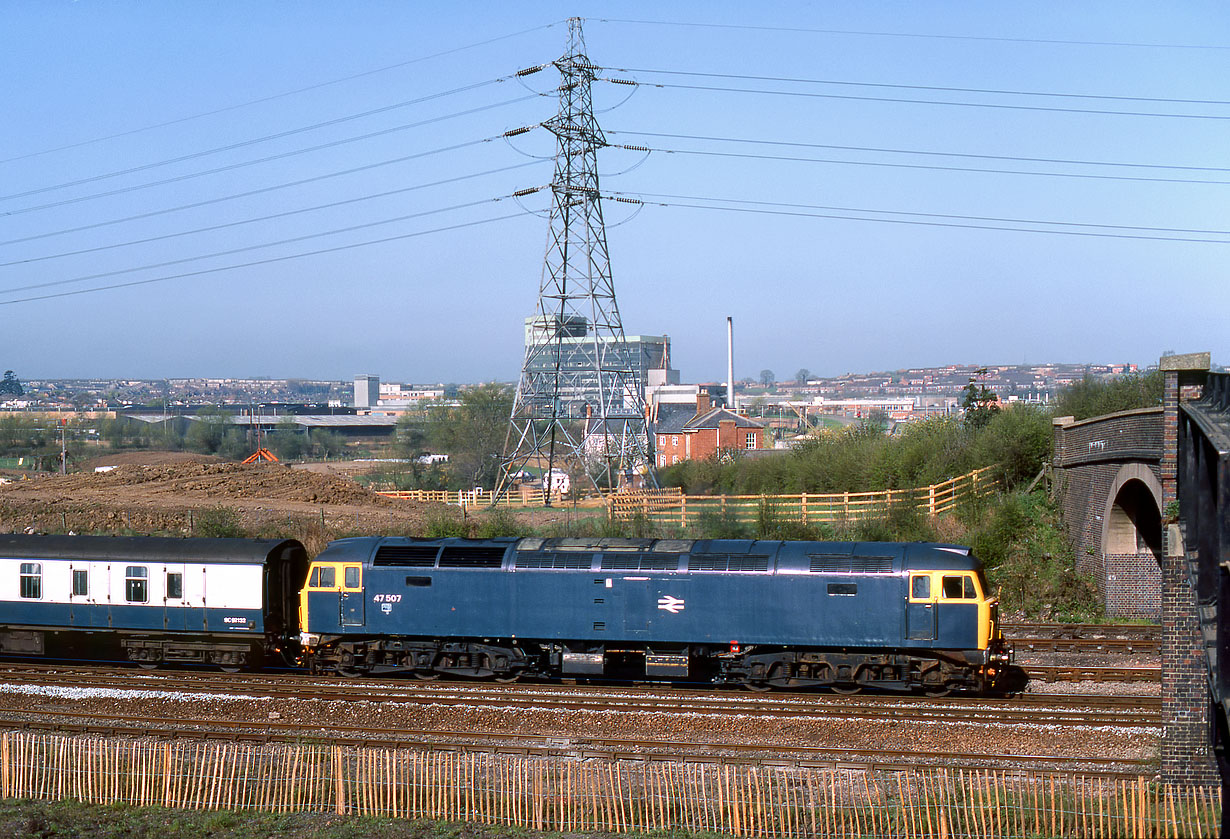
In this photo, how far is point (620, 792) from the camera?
15.5 meters

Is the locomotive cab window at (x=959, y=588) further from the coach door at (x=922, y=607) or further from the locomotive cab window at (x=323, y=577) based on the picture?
the locomotive cab window at (x=323, y=577)

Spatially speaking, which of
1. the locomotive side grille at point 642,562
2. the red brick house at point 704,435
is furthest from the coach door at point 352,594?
the red brick house at point 704,435

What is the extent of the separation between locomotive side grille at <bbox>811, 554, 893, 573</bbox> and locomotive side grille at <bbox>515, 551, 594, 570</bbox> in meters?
4.88

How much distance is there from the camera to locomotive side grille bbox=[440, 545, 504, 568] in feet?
77.2

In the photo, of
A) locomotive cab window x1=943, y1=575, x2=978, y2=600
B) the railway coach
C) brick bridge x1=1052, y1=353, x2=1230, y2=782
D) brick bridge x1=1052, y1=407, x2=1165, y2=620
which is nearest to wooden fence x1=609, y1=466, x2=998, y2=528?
brick bridge x1=1052, y1=353, x2=1230, y2=782

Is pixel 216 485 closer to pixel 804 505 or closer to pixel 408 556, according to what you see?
pixel 804 505

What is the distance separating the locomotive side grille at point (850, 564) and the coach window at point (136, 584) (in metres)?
15.6

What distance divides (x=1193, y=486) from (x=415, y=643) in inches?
631

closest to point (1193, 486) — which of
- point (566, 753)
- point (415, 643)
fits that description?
point (566, 753)

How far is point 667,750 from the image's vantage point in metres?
18.6

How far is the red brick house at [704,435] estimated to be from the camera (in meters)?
81.2

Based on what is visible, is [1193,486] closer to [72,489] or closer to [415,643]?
[415,643]

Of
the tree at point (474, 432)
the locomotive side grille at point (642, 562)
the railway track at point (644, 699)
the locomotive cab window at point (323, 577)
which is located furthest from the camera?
the tree at point (474, 432)

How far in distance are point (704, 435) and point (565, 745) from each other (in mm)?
67301
